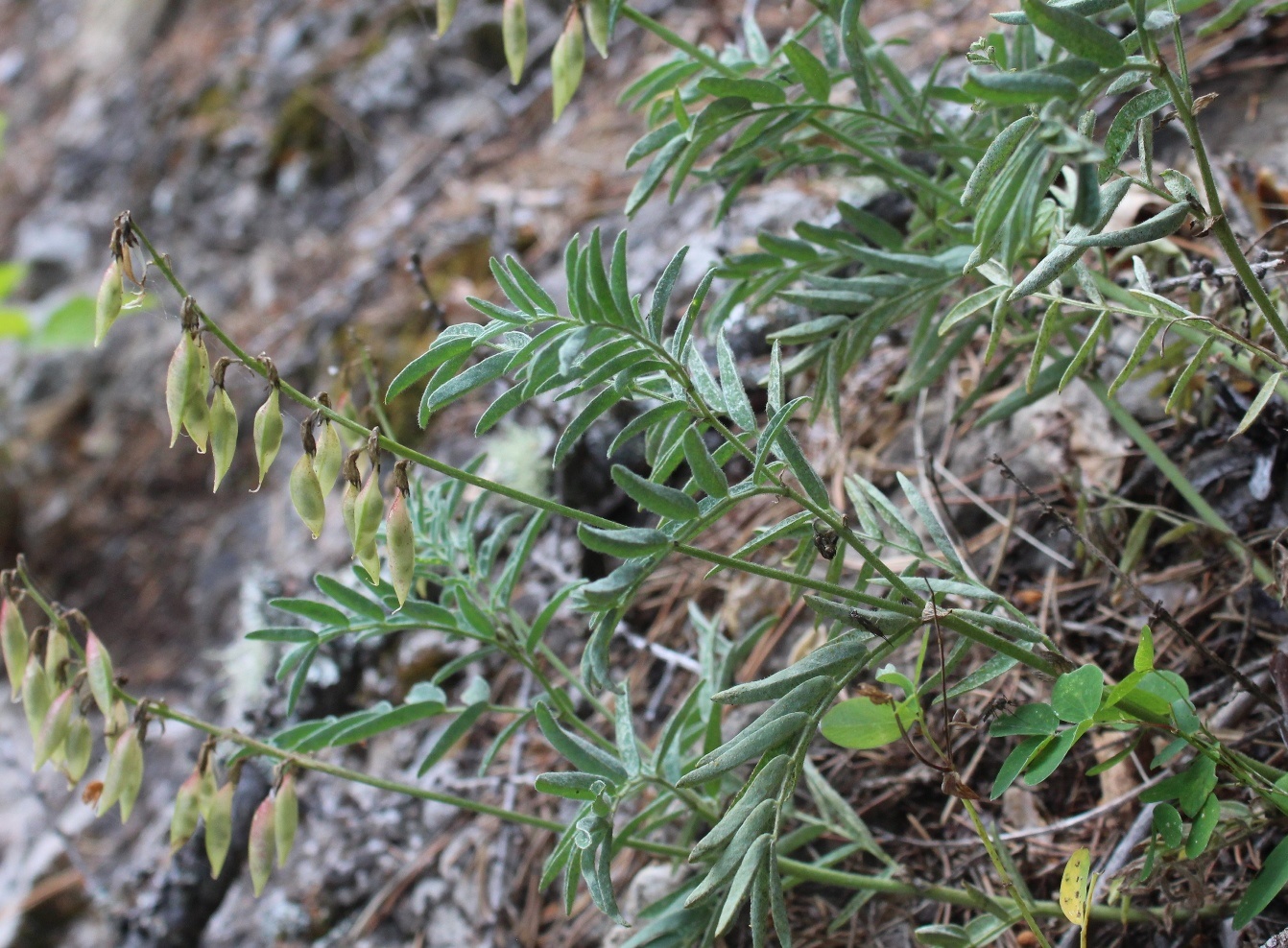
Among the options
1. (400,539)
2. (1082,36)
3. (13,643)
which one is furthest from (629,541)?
(13,643)

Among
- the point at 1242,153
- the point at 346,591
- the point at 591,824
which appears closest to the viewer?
the point at 591,824

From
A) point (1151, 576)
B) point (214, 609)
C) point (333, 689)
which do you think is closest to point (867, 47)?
point (1151, 576)

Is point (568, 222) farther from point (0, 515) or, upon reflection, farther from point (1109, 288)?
point (0, 515)

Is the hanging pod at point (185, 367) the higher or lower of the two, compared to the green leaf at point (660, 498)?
higher

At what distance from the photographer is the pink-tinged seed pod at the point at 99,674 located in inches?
54.6

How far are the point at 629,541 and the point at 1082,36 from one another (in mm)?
642

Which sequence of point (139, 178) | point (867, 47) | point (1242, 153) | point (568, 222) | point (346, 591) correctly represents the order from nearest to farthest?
point (346, 591), point (867, 47), point (1242, 153), point (568, 222), point (139, 178)

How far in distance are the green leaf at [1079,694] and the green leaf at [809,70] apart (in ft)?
2.95

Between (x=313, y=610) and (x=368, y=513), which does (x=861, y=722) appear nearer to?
(x=368, y=513)

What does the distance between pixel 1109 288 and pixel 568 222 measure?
2.29 m

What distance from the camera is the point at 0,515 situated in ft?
15.5

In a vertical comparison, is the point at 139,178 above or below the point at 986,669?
above

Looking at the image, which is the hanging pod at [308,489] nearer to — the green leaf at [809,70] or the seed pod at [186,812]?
the seed pod at [186,812]

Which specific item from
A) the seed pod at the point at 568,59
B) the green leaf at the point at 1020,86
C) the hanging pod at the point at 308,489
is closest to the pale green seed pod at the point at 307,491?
the hanging pod at the point at 308,489
